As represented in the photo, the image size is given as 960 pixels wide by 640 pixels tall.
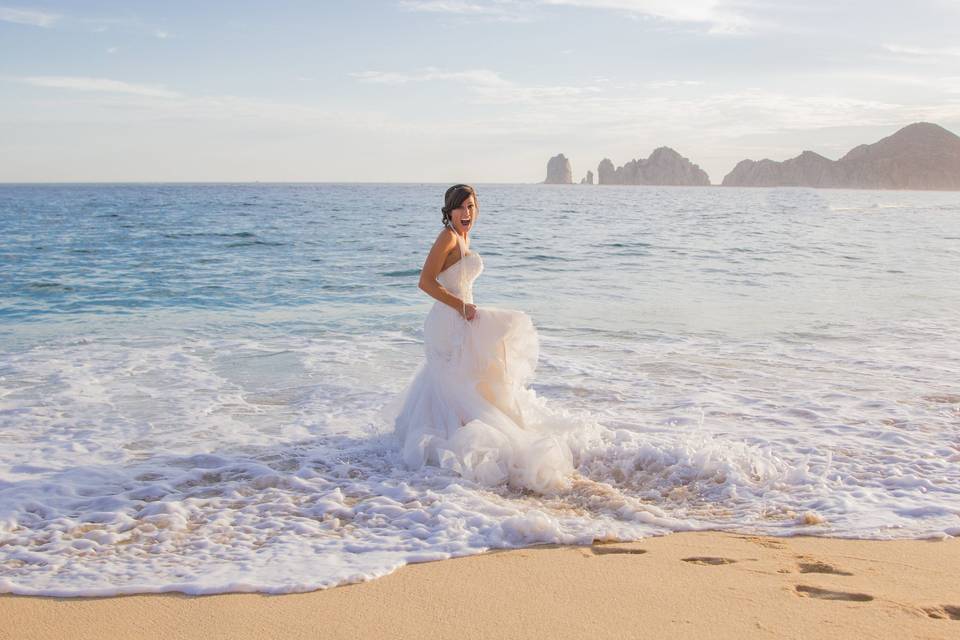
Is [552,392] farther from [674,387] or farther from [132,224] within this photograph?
[132,224]

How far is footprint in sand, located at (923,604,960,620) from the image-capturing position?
3.37 meters

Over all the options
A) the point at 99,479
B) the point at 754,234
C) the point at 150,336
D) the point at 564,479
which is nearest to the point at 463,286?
the point at 564,479

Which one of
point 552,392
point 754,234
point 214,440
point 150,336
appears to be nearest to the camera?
point 214,440

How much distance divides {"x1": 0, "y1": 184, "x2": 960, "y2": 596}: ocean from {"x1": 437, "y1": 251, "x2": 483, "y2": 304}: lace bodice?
4.51ft

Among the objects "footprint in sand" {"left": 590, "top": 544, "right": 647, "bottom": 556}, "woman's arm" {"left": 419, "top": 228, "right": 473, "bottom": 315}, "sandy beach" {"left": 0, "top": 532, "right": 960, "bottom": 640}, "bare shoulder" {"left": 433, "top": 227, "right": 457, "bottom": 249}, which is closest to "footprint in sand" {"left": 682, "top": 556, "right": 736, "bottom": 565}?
"sandy beach" {"left": 0, "top": 532, "right": 960, "bottom": 640}

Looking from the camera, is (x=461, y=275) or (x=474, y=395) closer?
(x=474, y=395)

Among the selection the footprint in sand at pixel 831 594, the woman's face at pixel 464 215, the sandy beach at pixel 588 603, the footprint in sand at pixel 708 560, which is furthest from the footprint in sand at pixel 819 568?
the woman's face at pixel 464 215

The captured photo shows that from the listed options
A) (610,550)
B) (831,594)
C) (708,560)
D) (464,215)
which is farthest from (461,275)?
(831,594)

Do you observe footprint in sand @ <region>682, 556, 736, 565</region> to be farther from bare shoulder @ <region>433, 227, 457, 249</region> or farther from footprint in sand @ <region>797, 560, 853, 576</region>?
bare shoulder @ <region>433, 227, 457, 249</region>

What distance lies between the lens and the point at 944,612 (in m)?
3.42

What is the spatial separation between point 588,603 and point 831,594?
1.16 m

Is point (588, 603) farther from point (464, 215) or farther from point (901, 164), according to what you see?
point (901, 164)

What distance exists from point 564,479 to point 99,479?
10.8 ft

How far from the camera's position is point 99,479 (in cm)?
547
